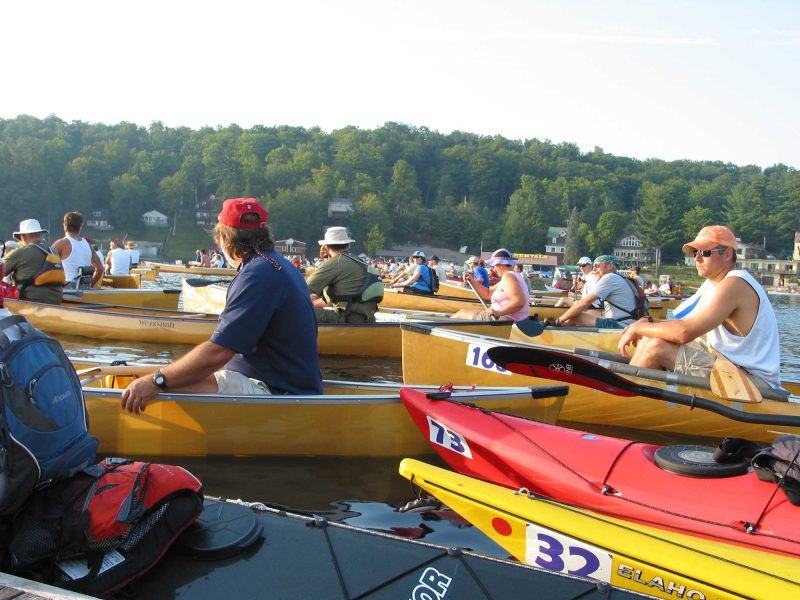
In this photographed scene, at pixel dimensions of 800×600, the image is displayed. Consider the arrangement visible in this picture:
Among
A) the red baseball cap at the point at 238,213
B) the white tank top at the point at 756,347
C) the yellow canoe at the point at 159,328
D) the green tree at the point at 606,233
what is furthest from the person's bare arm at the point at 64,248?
the green tree at the point at 606,233

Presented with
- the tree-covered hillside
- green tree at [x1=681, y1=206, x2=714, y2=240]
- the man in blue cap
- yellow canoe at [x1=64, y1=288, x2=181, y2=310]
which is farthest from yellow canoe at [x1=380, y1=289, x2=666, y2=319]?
green tree at [x1=681, y1=206, x2=714, y2=240]

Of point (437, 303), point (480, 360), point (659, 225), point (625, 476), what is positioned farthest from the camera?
point (659, 225)

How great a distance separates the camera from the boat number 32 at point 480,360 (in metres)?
7.22

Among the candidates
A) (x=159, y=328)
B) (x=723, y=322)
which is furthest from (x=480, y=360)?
(x=159, y=328)

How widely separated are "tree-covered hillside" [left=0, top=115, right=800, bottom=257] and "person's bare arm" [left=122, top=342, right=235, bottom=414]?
349ft

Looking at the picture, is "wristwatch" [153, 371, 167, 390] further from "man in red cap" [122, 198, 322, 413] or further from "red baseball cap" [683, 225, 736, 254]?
"red baseball cap" [683, 225, 736, 254]

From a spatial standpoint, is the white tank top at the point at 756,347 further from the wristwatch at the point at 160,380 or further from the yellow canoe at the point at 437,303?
the yellow canoe at the point at 437,303

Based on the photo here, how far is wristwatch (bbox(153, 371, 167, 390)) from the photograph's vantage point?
436 cm

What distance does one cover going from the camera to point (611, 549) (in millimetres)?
3164

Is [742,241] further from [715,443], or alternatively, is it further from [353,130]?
[715,443]

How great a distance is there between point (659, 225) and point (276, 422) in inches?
4323

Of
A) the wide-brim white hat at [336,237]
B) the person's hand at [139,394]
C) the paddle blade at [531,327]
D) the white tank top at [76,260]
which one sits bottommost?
the paddle blade at [531,327]

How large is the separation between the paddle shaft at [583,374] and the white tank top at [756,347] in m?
0.83

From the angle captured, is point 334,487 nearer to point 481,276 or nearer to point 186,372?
point 186,372
